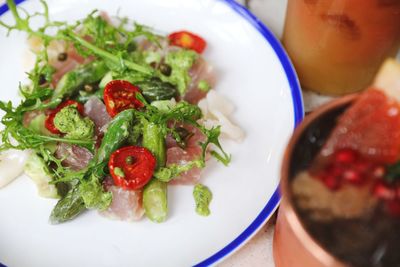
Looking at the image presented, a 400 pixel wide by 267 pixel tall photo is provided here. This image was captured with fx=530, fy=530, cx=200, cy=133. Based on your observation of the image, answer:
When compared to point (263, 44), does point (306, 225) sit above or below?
above

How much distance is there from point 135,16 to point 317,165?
3.41ft

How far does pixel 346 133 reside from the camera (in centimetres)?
91

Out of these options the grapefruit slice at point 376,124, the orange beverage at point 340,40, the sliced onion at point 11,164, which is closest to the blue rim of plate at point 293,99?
the orange beverage at point 340,40

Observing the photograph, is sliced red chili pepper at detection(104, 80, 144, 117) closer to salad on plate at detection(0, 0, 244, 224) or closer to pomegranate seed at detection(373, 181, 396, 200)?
salad on plate at detection(0, 0, 244, 224)

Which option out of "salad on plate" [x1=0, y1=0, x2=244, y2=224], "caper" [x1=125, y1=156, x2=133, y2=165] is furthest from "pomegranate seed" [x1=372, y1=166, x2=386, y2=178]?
"caper" [x1=125, y1=156, x2=133, y2=165]

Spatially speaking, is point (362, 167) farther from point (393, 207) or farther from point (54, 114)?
point (54, 114)

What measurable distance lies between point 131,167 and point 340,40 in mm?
665

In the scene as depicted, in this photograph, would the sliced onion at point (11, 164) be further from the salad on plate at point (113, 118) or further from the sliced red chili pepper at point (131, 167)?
the sliced red chili pepper at point (131, 167)

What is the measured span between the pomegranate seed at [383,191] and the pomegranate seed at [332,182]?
0.19 feet

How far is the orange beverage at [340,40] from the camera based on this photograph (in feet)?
4.44

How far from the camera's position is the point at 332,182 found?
871mm

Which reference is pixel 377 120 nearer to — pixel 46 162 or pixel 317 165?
pixel 317 165

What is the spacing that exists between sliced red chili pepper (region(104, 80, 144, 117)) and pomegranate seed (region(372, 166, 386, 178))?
2.54ft

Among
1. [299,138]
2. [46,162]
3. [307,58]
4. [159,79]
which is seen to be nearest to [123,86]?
[159,79]
